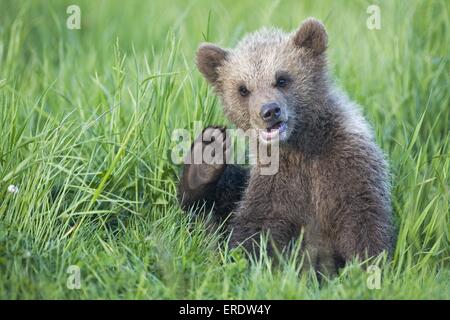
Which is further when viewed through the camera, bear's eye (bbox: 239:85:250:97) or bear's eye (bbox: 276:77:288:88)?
bear's eye (bbox: 239:85:250:97)

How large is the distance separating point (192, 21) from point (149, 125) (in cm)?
337

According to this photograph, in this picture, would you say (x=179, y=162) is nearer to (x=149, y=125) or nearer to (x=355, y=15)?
(x=149, y=125)

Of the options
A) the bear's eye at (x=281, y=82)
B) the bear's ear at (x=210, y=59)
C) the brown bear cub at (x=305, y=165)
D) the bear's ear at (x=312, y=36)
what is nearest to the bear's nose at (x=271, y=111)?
the brown bear cub at (x=305, y=165)

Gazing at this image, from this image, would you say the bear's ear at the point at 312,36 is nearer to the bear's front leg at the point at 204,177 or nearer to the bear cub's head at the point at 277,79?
the bear cub's head at the point at 277,79

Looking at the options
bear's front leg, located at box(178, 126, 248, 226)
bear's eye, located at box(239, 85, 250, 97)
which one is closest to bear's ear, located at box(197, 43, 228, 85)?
bear's eye, located at box(239, 85, 250, 97)

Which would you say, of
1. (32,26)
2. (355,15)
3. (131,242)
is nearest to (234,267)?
(131,242)

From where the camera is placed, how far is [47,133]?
604cm

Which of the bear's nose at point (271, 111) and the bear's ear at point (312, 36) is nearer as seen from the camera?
the bear's nose at point (271, 111)

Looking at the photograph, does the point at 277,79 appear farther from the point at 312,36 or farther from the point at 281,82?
the point at 312,36

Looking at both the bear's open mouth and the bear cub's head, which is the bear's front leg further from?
the bear's open mouth

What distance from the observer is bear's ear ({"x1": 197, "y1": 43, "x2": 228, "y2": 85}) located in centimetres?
650

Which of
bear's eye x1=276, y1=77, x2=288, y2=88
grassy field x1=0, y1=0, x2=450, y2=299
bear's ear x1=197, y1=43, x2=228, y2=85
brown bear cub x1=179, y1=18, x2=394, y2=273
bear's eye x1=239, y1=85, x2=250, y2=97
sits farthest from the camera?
bear's ear x1=197, y1=43, x2=228, y2=85

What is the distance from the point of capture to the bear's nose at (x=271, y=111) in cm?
577
